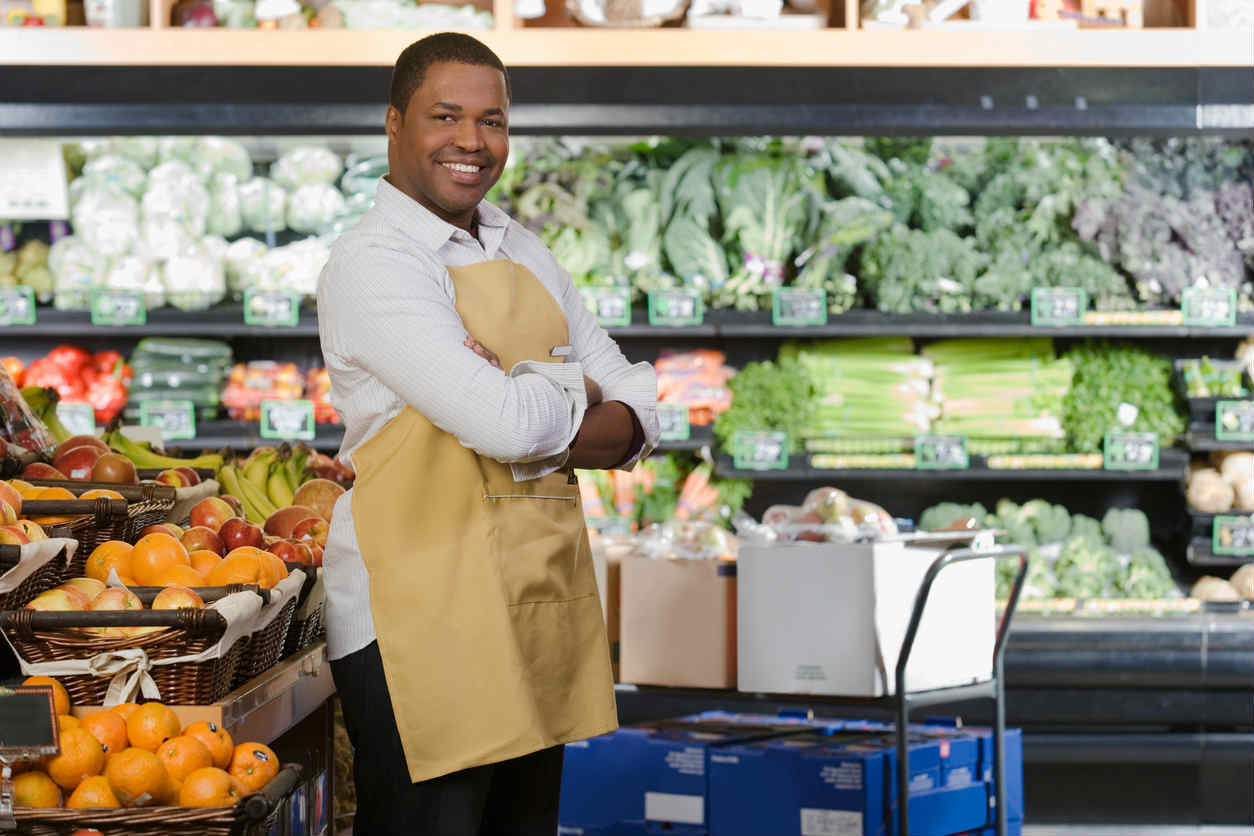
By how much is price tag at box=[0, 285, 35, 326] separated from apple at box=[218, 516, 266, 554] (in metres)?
2.42

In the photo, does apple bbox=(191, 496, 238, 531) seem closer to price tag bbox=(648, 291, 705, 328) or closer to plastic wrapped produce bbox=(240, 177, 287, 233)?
price tag bbox=(648, 291, 705, 328)

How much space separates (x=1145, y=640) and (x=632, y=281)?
1922mm

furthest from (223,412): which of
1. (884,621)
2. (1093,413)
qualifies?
(1093,413)

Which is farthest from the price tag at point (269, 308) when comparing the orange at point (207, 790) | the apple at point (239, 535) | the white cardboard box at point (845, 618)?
the orange at point (207, 790)

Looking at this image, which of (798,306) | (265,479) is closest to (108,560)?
(265,479)

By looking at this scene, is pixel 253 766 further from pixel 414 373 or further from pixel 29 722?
pixel 414 373

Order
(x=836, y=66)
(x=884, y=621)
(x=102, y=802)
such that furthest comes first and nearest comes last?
(x=836, y=66) < (x=884, y=621) < (x=102, y=802)

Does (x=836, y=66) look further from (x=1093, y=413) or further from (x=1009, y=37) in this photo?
(x=1093, y=413)

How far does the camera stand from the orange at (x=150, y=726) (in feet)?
5.62

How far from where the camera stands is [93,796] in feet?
5.14

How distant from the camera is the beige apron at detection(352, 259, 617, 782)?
186cm

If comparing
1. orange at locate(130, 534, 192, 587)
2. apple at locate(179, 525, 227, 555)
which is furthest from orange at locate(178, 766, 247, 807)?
apple at locate(179, 525, 227, 555)

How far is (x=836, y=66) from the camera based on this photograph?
13.9 feet

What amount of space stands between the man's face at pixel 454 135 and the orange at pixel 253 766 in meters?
0.76
